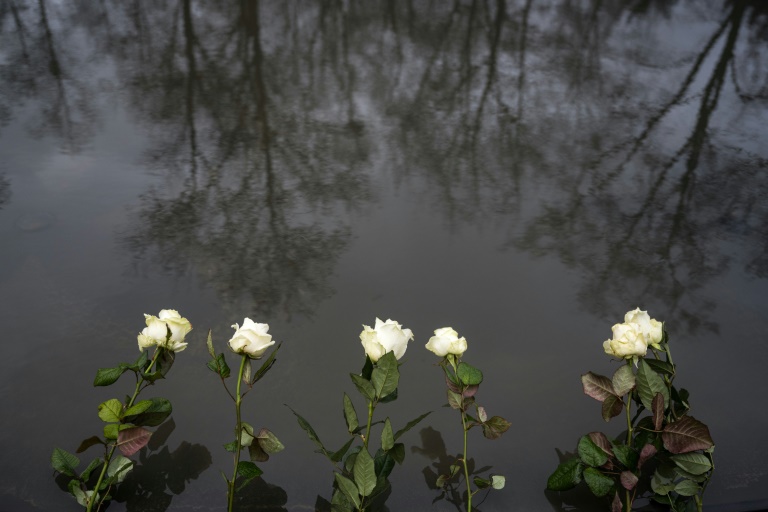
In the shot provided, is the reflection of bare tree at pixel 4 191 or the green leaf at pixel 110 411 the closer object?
the green leaf at pixel 110 411

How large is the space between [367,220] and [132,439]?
1.52 metres

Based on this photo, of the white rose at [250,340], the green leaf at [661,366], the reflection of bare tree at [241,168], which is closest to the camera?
the white rose at [250,340]

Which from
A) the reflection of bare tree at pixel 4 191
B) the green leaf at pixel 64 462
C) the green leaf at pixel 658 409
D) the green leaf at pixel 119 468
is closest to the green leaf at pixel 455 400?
the green leaf at pixel 658 409

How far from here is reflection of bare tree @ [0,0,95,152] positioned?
3.53 metres

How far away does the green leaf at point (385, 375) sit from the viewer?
5.20ft

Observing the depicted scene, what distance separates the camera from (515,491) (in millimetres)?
1792

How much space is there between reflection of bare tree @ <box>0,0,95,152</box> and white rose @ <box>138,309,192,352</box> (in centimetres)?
200

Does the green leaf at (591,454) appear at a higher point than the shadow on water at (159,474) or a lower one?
higher

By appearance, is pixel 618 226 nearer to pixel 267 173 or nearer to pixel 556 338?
pixel 556 338

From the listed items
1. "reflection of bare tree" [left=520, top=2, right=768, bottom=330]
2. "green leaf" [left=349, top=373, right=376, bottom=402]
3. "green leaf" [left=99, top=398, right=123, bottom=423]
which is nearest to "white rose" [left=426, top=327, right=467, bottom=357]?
"green leaf" [left=349, top=373, right=376, bottom=402]

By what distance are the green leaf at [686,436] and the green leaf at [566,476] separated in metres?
0.21

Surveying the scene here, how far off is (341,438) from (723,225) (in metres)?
1.98

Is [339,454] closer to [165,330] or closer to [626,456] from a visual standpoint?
[165,330]

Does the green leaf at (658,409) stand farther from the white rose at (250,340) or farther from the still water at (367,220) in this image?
the white rose at (250,340)
